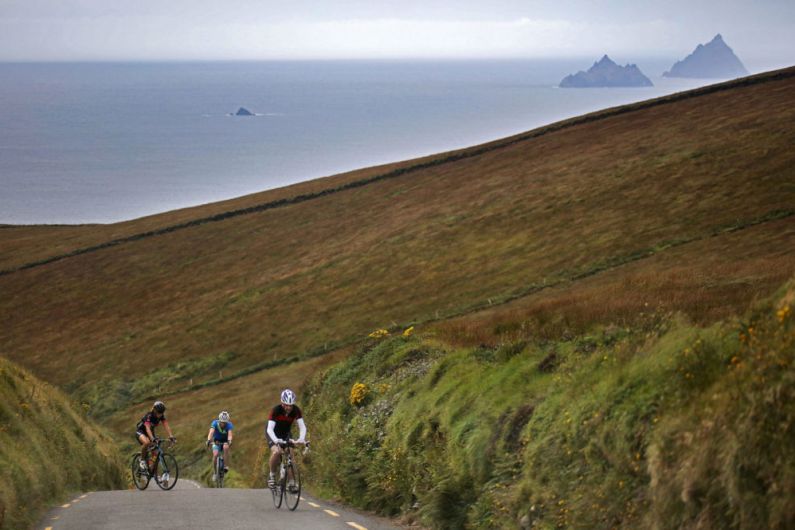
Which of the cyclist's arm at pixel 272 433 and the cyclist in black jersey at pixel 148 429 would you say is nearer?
the cyclist's arm at pixel 272 433

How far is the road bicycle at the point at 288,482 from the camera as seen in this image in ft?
60.1

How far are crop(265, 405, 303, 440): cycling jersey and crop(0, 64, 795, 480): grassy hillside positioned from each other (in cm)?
859

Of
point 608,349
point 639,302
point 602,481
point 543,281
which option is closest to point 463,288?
point 543,281

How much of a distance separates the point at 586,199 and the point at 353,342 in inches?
785

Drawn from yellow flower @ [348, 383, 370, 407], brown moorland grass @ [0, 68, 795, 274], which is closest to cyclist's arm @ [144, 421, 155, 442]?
yellow flower @ [348, 383, 370, 407]

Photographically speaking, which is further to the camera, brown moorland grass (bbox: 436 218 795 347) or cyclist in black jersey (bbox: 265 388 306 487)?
brown moorland grass (bbox: 436 218 795 347)

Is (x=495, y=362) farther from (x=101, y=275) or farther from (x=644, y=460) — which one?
(x=101, y=275)

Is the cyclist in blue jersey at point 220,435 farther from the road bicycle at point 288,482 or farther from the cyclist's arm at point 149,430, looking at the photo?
the road bicycle at point 288,482

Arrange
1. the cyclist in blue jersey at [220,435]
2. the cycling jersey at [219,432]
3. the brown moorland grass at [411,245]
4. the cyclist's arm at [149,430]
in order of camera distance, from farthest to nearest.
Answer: the brown moorland grass at [411,245] → the cycling jersey at [219,432] → the cyclist in blue jersey at [220,435] → the cyclist's arm at [149,430]

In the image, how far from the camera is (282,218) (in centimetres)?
8044

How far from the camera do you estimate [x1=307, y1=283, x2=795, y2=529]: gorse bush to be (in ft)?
32.4

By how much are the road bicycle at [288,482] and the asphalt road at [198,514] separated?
0.18 metres

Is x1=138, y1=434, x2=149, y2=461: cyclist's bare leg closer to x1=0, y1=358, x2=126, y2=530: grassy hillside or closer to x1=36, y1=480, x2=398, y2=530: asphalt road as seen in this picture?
x1=0, y1=358, x2=126, y2=530: grassy hillside

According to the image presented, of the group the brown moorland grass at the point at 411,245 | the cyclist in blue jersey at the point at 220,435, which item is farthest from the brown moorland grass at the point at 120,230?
the cyclist in blue jersey at the point at 220,435
